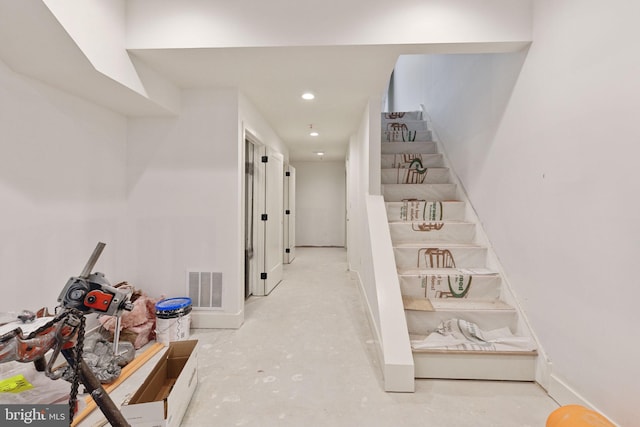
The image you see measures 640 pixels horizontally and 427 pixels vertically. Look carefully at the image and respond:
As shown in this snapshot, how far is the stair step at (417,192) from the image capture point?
3.10 metres

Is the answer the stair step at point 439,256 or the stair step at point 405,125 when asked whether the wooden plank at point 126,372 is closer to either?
the stair step at point 439,256

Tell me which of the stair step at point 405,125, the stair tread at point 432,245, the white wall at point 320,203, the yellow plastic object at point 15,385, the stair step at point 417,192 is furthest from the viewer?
the white wall at point 320,203

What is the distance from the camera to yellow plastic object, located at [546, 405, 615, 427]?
3.98 feet

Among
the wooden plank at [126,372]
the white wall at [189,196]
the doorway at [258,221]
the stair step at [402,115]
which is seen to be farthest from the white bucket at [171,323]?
the stair step at [402,115]

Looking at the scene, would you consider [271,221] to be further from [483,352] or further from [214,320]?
[483,352]

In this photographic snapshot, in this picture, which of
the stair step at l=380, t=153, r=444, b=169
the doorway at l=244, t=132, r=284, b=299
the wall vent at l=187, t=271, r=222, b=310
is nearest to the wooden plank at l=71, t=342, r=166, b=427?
the wall vent at l=187, t=271, r=222, b=310

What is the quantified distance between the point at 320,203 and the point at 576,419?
251 inches

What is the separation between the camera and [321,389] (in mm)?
1792

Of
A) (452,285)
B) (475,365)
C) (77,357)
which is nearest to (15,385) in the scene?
(77,357)

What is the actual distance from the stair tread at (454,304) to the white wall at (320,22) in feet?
5.88

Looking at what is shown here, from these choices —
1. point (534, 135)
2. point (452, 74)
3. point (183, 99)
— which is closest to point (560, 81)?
point (534, 135)

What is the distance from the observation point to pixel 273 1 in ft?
6.57

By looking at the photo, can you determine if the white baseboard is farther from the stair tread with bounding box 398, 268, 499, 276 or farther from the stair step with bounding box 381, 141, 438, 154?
the stair step with bounding box 381, 141, 438, 154

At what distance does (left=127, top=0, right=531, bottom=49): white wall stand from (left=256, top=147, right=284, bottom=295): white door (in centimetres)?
176
